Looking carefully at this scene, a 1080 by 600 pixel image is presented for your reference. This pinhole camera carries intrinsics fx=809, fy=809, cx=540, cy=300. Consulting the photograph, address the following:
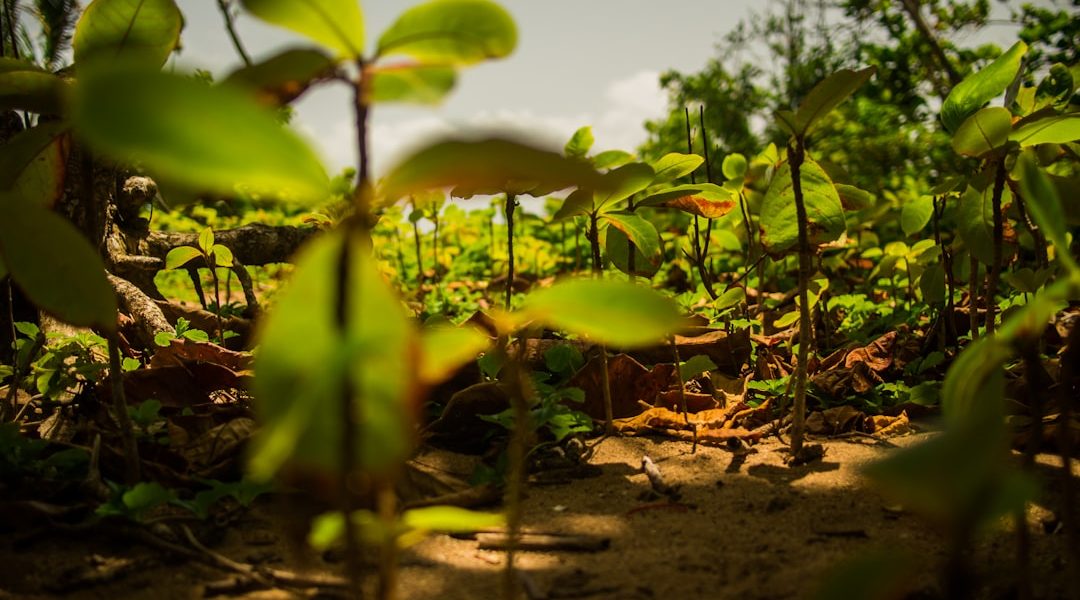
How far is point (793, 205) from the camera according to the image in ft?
5.70

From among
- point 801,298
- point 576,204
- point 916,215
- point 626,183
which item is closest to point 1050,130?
point 801,298

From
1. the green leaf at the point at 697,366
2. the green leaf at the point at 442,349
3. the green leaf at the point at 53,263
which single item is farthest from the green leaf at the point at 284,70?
the green leaf at the point at 697,366

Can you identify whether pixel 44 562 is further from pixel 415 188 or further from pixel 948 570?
pixel 948 570

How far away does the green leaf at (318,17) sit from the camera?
842 mm

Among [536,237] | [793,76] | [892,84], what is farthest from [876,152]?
[793,76]

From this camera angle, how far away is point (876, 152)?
695 centimetres

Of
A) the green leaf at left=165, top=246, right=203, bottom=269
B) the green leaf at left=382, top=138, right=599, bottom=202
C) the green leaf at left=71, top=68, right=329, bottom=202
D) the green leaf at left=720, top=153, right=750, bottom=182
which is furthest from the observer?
the green leaf at left=720, top=153, right=750, bottom=182

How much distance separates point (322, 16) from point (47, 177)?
84 cm

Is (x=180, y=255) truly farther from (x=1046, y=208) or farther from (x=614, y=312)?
(x=1046, y=208)

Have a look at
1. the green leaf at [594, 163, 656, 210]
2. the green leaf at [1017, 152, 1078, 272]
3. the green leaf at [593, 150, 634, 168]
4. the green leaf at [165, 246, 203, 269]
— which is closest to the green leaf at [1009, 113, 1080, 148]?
the green leaf at [1017, 152, 1078, 272]

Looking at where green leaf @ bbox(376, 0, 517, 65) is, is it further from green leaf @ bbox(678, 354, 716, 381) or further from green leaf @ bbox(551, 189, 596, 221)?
green leaf @ bbox(678, 354, 716, 381)

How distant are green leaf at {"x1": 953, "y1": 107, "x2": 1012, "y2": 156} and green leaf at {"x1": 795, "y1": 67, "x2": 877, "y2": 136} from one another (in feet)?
0.88

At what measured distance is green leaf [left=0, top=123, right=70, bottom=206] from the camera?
133 cm

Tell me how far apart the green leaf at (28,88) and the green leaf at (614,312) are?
0.98 m
